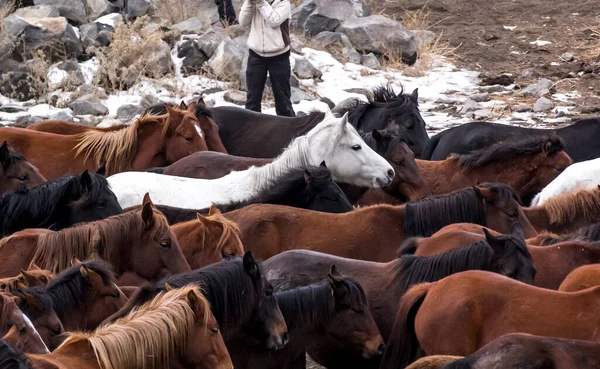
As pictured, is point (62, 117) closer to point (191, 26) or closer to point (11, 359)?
point (191, 26)

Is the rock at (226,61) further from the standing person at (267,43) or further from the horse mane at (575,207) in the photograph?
the horse mane at (575,207)

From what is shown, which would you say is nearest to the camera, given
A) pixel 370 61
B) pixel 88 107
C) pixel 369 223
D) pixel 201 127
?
pixel 369 223

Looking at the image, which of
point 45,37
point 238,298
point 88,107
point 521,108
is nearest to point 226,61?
point 88,107

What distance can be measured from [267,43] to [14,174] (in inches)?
140

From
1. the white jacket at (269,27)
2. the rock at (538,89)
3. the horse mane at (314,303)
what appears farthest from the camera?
the rock at (538,89)

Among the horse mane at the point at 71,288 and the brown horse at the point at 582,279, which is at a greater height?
the horse mane at the point at 71,288

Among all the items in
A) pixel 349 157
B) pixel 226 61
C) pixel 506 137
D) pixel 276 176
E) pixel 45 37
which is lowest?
pixel 226 61

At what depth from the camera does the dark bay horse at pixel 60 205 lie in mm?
6059

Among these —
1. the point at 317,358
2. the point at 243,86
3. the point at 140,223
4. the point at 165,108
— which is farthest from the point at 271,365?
the point at 243,86

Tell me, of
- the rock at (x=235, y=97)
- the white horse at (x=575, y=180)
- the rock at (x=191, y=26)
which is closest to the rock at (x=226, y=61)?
the rock at (x=235, y=97)

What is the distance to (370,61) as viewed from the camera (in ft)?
44.3

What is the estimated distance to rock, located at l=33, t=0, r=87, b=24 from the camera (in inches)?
507

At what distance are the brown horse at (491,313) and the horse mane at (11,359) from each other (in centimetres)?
191

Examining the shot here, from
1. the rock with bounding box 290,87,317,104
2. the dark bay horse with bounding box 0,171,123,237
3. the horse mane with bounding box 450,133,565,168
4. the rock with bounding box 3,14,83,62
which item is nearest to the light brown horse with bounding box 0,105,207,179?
the dark bay horse with bounding box 0,171,123,237
